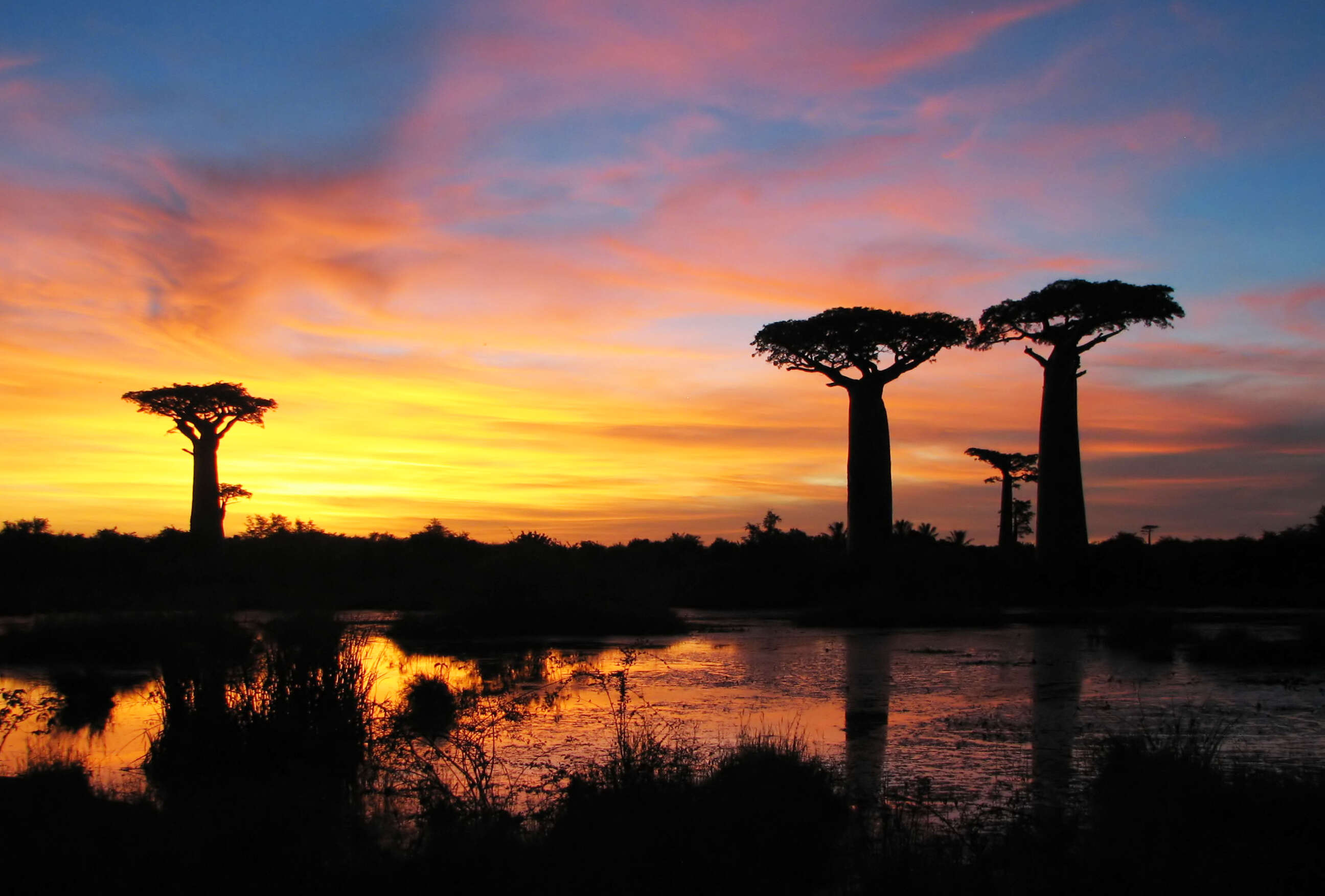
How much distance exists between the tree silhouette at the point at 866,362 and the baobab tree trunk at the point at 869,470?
13 mm

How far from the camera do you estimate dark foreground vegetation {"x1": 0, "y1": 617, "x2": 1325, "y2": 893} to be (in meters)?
4.30

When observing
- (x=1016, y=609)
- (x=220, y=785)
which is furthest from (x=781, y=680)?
(x=1016, y=609)

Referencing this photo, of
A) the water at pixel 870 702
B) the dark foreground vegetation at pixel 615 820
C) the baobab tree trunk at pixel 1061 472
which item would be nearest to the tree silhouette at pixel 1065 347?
the baobab tree trunk at pixel 1061 472

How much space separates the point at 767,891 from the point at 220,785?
3635mm

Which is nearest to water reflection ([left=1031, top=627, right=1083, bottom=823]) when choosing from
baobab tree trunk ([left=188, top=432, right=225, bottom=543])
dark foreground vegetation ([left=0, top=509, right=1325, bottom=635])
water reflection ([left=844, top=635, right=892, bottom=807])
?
water reflection ([left=844, top=635, right=892, bottom=807])

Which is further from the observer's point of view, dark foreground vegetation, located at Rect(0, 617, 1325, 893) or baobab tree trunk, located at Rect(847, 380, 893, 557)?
baobab tree trunk, located at Rect(847, 380, 893, 557)

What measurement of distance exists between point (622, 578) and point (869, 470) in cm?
792

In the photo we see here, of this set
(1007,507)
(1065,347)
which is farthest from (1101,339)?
(1007,507)

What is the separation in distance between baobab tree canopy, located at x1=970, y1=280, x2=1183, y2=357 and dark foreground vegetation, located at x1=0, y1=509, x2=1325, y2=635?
5682 mm

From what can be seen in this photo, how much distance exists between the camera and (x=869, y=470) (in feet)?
90.1

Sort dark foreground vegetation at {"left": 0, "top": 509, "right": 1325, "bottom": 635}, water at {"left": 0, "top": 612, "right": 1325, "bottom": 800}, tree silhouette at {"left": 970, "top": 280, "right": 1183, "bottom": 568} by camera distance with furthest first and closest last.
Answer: tree silhouette at {"left": 970, "top": 280, "right": 1183, "bottom": 568}
dark foreground vegetation at {"left": 0, "top": 509, "right": 1325, "bottom": 635}
water at {"left": 0, "top": 612, "right": 1325, "bottom": 800}

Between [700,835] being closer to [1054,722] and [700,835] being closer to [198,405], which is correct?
[1054,722]

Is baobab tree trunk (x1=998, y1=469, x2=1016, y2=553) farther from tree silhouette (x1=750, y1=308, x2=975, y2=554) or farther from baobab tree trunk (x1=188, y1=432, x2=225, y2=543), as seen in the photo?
baobab tree trunk (x1=188, y1=432, x2=225, y2=543)

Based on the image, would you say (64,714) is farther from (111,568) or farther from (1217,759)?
(111,568)
